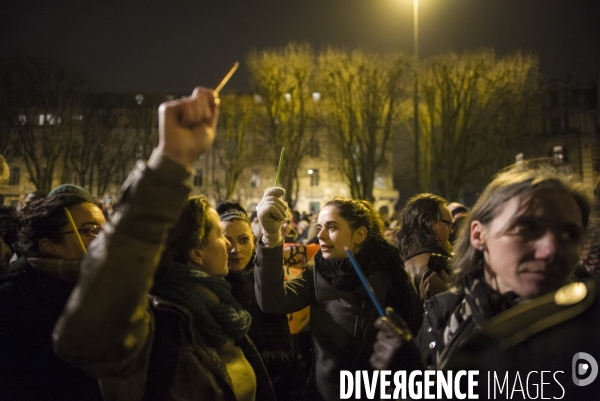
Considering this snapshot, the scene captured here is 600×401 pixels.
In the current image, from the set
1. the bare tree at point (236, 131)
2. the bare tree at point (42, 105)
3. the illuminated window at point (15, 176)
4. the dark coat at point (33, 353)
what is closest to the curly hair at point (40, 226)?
the dark coat at point (33, 353)

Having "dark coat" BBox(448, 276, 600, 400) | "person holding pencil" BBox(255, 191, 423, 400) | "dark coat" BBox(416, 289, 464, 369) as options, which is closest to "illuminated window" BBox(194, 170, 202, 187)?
"person holding pencil" BBox(255, 191, 423, 400)

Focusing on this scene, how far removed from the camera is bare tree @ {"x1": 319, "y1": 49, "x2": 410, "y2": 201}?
102 feet

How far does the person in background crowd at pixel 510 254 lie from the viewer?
1560mm

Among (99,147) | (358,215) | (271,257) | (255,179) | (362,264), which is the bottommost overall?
(362,264)

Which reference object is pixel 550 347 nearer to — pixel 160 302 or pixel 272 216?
pixel 160 302

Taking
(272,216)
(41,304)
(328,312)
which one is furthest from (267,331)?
(41,304)

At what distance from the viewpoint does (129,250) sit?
125 centimetres

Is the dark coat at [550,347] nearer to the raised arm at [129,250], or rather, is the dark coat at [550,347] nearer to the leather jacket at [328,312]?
the raised arm at [129,250]

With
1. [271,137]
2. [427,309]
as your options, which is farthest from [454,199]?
[427,309]

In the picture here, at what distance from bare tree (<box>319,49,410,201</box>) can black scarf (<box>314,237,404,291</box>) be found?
1073 inches

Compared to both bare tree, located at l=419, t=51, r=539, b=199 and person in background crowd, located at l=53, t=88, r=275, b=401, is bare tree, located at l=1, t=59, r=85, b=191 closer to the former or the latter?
bare tree, located at l=419, t=51, r=539, b=199

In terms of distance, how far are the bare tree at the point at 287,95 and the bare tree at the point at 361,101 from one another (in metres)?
1.19

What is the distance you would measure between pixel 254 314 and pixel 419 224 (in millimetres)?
1508

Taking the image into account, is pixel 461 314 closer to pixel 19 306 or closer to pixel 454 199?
pixel 19 306
